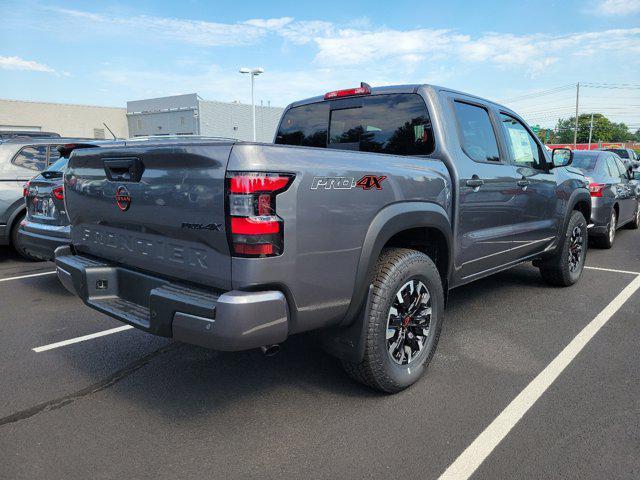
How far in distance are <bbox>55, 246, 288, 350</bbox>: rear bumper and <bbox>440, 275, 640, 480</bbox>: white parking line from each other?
108 centimetres

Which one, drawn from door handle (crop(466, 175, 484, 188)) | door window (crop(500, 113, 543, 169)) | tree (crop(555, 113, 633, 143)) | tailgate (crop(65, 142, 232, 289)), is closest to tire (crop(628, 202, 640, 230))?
door window (crop(500, 113, 543, 169))

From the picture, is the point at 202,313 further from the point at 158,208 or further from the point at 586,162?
the point at 586,162

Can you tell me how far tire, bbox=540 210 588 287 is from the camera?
211 inches

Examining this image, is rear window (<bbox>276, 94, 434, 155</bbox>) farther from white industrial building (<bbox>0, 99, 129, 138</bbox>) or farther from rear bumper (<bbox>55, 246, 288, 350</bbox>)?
white industrial building (<bbox>0, 99, 129, 138</bbox>)

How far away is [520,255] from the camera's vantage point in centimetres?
457

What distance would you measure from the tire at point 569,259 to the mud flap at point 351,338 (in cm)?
349

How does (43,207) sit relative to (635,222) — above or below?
above

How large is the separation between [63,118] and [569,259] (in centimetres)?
4592

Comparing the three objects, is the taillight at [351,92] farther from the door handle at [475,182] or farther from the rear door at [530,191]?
the rear door at [530,191]

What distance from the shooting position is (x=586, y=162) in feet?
26.1

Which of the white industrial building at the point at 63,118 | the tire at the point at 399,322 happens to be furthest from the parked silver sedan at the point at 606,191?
the white industrial building at the point at 63,118

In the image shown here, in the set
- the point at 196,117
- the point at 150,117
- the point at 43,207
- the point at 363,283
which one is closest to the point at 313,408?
the point at 363,283

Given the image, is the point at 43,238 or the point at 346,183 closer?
the point at 346,183

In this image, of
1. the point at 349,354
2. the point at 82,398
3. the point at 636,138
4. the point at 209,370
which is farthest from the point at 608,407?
the point at 636,138
